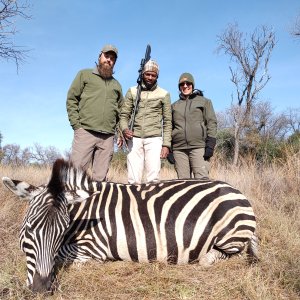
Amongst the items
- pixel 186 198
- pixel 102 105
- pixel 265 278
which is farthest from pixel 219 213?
pixel 102 105

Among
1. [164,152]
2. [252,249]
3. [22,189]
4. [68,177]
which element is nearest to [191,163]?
[164,152]

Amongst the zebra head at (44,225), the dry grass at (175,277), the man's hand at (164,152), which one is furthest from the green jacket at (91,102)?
the zebra head at (44,225)

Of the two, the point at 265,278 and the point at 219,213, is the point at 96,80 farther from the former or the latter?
the point at 265,278

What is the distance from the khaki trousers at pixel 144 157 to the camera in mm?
4395

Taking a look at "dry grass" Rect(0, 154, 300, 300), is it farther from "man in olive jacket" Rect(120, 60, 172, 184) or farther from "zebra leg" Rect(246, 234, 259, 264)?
"man in olive jacket" Rect(120, 60, 172, 184)

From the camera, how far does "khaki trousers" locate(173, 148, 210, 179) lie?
14.9ft

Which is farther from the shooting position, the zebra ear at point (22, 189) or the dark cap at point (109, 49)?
the dark cap at point (109, 49)

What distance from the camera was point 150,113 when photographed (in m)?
4.42

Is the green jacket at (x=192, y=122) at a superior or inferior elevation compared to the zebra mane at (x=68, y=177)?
superior

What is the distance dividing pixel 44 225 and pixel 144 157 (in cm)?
242

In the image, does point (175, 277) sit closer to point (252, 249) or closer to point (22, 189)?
point (252, 249)

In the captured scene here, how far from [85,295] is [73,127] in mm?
2323

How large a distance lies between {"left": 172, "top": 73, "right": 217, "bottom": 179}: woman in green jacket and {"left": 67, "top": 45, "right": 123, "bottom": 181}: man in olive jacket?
92 cm

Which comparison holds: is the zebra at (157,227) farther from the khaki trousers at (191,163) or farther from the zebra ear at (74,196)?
the khaki trousers at (191,163)
